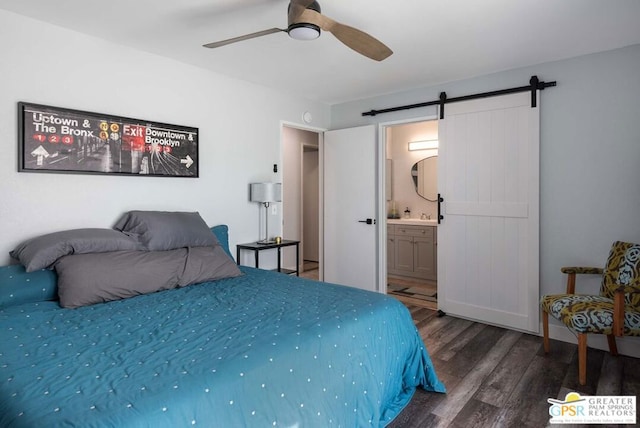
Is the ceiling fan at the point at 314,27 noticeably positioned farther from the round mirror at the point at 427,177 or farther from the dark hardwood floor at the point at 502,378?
the round mirror at the point at 427,177

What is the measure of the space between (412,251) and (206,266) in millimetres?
3621

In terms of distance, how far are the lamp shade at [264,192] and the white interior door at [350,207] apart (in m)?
1.10

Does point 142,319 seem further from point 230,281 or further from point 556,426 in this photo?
point 556,426

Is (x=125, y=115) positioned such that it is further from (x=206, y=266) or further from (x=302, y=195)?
(x=302, y=195)

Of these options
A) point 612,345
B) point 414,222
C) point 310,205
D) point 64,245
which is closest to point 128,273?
point 64,245

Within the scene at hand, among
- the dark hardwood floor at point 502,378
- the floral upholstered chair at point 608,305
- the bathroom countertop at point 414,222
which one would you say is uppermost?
the bathroom countertop at point 414,222

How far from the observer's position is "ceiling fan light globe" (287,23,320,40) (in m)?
2.07

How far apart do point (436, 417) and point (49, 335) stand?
1986mm

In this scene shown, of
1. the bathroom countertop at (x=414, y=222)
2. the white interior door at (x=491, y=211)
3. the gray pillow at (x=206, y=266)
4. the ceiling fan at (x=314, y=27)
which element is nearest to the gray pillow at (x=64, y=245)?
the gray pillow at (x=206, y=266)

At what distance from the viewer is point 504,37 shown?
2.79 meters

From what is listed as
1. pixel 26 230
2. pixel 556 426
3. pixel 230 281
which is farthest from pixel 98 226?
pixel 556 426

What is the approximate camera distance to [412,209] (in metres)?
6.02

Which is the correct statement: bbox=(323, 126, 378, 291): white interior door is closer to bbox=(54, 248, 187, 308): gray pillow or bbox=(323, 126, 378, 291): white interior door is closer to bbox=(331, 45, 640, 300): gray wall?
bbox=(331, 45, 640, 300): gray wall

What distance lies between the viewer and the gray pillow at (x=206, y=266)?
2.58m
